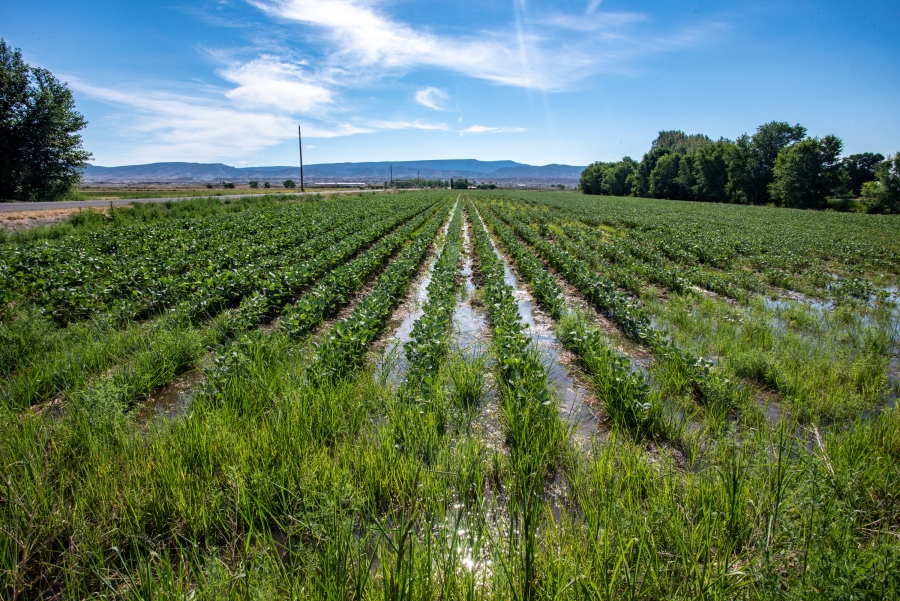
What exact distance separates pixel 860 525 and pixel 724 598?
1313 millimetres

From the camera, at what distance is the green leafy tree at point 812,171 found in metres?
48.9

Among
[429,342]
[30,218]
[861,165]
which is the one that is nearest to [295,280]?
[429,342]

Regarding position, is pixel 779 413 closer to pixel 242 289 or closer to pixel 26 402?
pixel 26 402

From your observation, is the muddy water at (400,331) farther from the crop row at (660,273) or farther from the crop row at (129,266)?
the crop row at (660,273)

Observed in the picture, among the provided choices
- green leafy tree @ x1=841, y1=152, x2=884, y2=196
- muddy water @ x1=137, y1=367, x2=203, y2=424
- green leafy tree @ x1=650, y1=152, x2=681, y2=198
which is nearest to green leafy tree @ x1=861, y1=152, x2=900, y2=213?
green leafy tree @ x1=650, y1=152, x2=681, y2=198

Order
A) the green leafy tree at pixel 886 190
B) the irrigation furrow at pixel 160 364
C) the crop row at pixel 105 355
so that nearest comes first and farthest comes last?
the irrigation furrow at pixel 160 364, the crop row at pixel 105 355, the green leafy tree at pixel 886 190

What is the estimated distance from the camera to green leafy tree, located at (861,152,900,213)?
132 ft

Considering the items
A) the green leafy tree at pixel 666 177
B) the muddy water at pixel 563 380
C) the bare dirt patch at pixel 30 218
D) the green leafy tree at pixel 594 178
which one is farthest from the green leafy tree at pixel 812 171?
the bare dirt patch at pixel 30 218

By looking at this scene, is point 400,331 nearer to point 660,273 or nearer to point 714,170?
point 660,273

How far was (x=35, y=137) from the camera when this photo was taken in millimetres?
32938

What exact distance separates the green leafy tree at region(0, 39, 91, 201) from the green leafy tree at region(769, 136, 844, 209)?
256 ft

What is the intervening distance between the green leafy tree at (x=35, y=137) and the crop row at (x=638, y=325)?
43331 mm

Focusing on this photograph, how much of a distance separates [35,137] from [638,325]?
48.2m

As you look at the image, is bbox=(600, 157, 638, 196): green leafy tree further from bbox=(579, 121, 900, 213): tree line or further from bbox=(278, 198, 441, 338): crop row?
bbox=(278, 198, 441, 338): crop row
